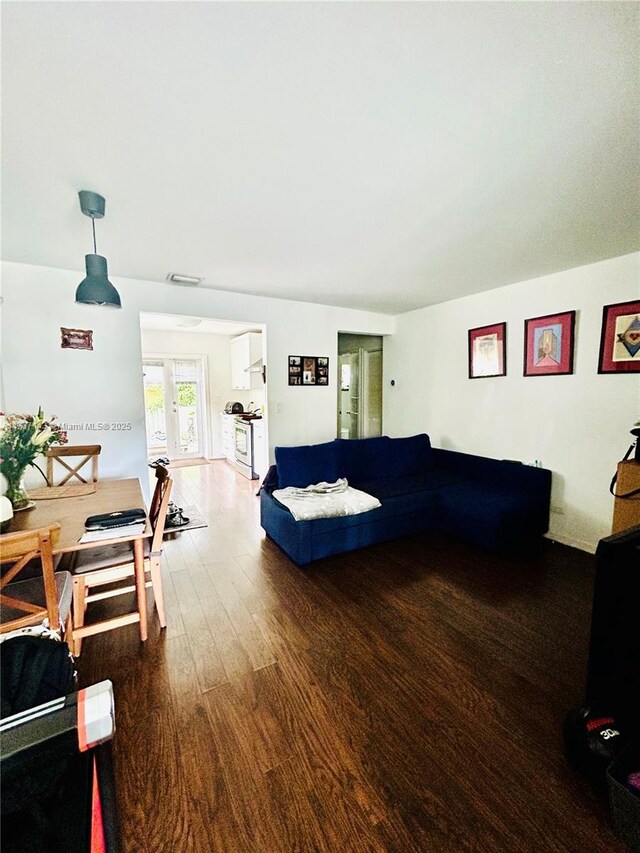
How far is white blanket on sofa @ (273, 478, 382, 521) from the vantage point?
2.80 metres

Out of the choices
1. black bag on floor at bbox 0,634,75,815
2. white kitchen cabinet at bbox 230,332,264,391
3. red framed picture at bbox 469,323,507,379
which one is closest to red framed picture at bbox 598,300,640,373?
red framed picture at bbox 469,323,507,379

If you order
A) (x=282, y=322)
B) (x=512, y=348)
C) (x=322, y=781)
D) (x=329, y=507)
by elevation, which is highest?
(x=282, y=322)

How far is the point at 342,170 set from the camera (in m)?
1.72

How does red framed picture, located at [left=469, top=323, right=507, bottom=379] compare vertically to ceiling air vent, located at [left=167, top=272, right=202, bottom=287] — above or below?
below

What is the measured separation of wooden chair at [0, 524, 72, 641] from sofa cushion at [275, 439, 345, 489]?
1878 mm

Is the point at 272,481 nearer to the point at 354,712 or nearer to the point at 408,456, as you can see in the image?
the point at 408,456

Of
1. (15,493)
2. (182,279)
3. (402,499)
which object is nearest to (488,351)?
(402,499)

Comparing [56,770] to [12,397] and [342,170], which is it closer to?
[342,170]

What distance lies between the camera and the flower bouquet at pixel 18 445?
6.16 feet

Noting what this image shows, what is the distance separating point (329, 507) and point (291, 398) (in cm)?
204

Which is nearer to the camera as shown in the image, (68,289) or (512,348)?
(68,289)

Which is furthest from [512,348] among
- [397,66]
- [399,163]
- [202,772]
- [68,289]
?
[68,289]

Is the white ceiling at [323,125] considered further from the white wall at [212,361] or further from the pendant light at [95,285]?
the white wall at [212,361]

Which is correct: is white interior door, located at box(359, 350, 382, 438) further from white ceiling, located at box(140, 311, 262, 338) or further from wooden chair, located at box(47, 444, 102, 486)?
wooden chair, located at box(47, 444, 102, 486)
